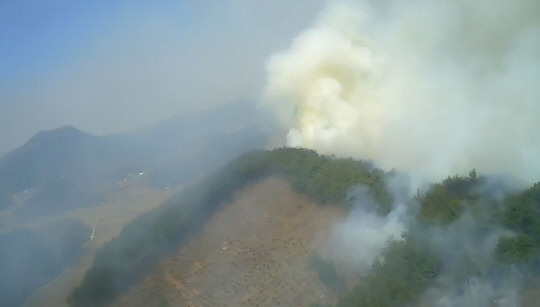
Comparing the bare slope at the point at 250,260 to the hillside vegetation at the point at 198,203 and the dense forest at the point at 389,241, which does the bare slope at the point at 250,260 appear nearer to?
the hillside vegetation at the point at 198,203

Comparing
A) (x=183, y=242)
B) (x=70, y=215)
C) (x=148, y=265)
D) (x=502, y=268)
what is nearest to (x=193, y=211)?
(x=183, y=242)

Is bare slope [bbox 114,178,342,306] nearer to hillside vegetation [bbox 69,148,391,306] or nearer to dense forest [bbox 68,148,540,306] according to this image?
hillside vegetation [bbox 69,148,391,306]

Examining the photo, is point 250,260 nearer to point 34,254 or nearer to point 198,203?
point 198,203

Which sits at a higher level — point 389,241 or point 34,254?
point 389,241

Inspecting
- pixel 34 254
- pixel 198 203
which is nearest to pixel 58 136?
pixel 34 254

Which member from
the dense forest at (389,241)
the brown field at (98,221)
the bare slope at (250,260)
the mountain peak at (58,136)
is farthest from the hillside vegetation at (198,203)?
the mountain peak at (58,136)
